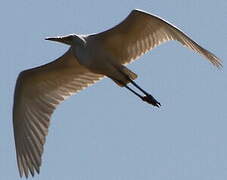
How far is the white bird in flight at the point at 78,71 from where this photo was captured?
784 inches

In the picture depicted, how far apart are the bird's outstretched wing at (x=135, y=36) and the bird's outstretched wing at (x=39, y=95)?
42.6 inches

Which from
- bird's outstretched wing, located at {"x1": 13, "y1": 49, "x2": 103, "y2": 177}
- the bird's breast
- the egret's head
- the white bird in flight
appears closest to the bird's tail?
the white bird in flight

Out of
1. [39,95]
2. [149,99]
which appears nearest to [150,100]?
[149,99]

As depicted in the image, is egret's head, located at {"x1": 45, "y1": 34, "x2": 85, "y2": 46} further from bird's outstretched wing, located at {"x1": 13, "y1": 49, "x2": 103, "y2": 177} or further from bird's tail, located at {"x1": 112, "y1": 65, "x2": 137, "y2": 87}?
bird's tail, located at {"x1": 112, "y1": 65, "x2": 137, "y2": 87}

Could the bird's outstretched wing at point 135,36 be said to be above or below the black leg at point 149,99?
above

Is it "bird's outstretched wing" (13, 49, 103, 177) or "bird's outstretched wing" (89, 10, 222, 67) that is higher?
"bird's outstretched wing" (89, 10, 222, 67)

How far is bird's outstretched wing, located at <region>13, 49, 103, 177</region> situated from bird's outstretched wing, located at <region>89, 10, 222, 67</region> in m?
1.08

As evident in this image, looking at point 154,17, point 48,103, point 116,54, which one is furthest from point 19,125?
point 154,17

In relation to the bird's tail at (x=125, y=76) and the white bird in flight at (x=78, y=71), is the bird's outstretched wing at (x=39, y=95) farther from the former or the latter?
the bird's tail at (x=125, y=76)

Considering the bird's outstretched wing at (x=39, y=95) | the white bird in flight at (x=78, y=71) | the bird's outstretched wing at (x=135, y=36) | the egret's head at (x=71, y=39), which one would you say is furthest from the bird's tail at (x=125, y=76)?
the bird's outstretched wing at (x=39, y=95)

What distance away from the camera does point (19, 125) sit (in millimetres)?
21734

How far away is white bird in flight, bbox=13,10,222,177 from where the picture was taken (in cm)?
1992

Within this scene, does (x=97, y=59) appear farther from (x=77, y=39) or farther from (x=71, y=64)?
(x=71, y=64)

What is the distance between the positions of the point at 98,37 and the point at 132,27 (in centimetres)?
78
